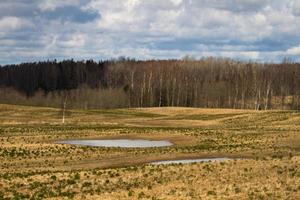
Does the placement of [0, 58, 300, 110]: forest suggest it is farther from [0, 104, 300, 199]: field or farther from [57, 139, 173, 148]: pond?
[0, 104, 300, 199]: field

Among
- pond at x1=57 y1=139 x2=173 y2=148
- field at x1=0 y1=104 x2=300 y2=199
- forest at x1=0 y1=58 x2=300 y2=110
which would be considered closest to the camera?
field at x1=0 y1=104 x2=300 y2=199

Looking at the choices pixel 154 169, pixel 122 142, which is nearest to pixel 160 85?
pixel 122 142

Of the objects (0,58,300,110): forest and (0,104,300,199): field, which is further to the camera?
(0,58,300,110): forest

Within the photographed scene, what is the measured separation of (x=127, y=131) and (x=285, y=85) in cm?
9592

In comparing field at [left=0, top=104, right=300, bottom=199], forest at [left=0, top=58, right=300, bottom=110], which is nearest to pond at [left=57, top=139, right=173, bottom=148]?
field at [left=0, top=104, right=300, bottom=199]

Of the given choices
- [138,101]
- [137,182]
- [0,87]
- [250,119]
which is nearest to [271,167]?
[137,182]

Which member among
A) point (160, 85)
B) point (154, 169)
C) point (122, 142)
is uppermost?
point (160, 85)

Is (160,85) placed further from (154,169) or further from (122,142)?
(154,169)

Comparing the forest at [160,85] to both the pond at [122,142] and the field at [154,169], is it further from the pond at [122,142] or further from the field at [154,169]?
the field at [154,169]

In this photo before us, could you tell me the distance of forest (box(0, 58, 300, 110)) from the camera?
142500mm

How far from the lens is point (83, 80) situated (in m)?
188

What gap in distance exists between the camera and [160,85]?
481 feet

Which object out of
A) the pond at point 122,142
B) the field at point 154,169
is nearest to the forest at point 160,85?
the pond at point 122,142

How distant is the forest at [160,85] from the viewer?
142 meters
